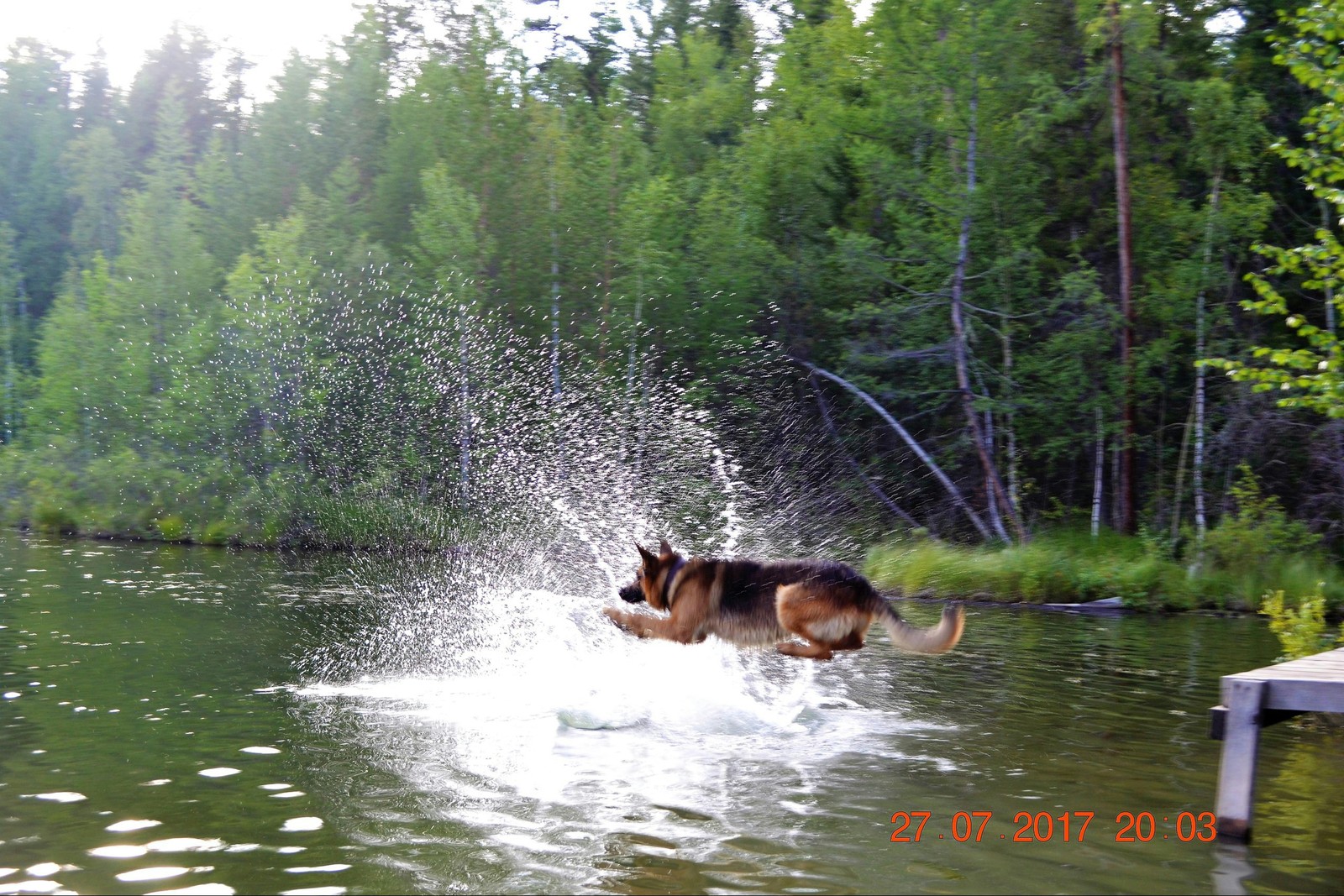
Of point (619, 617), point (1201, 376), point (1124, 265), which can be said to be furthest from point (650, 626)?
point (1124, 265)

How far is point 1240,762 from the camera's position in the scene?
5.65 meters

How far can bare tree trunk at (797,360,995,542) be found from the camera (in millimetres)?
22422

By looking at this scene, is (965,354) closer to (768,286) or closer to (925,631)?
(768,286)

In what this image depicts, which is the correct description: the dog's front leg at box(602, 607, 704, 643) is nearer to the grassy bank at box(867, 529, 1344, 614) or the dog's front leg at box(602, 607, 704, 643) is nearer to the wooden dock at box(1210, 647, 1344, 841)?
the wooden dock at box(1210, 647, 1344, 841)

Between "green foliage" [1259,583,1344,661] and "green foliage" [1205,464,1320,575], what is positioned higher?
"green foliage" [1205,464,1320,575]

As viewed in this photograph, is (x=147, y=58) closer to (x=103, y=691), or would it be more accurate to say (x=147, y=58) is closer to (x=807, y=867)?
(x=103, y=691)

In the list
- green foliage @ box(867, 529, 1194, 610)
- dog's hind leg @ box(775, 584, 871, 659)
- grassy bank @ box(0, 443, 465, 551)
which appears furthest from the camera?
grassy bank @ box(0, 443, 465, 551)

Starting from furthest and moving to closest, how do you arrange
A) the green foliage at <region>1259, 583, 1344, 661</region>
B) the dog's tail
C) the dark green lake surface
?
the green foliage at <region>1259, 583, 1344, 661</region>, the dog's tail, the dark green lake surface

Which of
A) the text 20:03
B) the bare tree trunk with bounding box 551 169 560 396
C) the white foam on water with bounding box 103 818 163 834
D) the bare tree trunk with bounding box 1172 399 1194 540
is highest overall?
the bare tree trunk with bounding box 551 169 560 396

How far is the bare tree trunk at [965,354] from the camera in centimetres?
2241

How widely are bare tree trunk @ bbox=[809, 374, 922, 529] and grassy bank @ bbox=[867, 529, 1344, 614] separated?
2.75 meters

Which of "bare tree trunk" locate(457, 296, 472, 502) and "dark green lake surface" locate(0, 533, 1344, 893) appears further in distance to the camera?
"bare tree trunk" locate(457, 296, 472, 502)

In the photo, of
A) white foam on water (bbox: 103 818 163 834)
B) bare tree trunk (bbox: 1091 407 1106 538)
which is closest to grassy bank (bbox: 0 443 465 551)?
bare tree trunk (bbox: 1091 407 1106 538)

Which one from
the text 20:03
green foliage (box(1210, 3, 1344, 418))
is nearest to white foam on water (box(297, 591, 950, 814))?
the text 20:03
